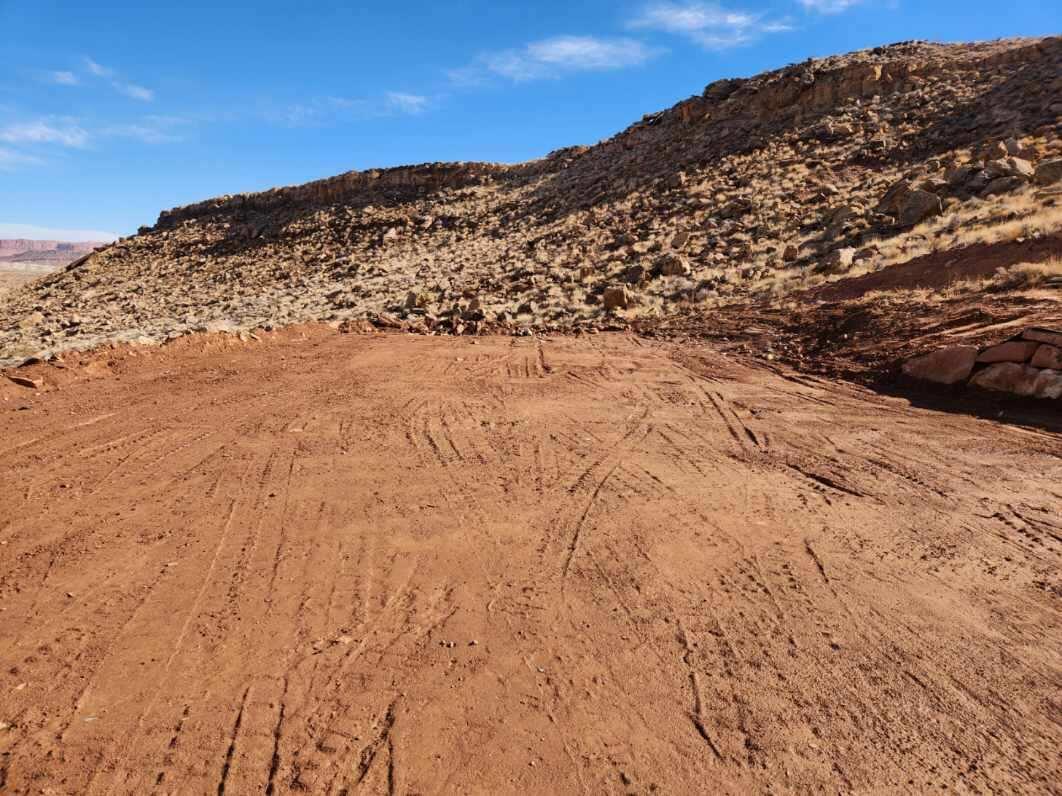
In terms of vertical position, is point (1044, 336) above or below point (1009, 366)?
above

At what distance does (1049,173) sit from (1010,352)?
37.5 feet

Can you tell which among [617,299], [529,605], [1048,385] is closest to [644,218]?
[617,299]

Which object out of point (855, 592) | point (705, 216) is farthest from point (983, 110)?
point (855, 592)

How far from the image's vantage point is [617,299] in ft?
55.5

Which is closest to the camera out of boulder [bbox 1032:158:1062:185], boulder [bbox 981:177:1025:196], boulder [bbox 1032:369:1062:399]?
boulder [bbox 1032:369:1062:399]

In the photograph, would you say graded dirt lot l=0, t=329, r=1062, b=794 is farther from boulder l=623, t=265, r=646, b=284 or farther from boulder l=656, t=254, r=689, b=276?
boulder l=623, t=265, r=646, b=284

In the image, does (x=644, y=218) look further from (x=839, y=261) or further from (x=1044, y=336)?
(x=1044, y=336)

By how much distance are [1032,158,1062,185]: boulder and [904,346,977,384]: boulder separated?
1077 centimetres

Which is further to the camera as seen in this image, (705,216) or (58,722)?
(705,216)

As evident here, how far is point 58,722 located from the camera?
10.5ft

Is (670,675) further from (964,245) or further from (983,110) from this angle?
(983,110)

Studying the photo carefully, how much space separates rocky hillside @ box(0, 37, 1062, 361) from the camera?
16.8m

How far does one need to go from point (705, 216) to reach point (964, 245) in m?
11.3

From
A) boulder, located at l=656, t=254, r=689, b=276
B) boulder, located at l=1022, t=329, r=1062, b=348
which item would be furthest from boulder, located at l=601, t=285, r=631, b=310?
boulder, located at l=1022, t=329, r=1062, b=348
